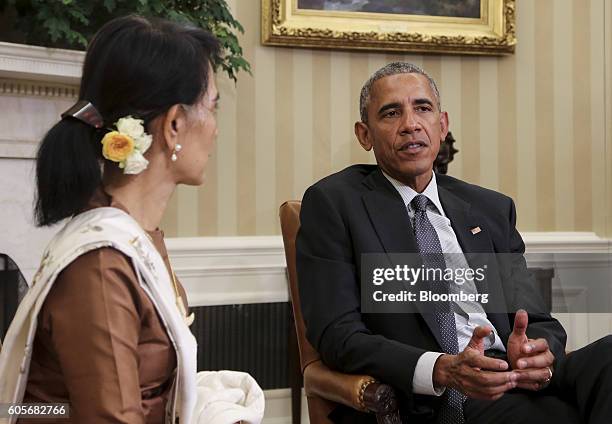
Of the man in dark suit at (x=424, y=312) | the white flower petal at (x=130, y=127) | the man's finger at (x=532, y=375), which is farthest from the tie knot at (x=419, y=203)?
the white flower petal at (x=130, y=127)

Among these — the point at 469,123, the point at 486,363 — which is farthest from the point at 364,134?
the point at 469,123

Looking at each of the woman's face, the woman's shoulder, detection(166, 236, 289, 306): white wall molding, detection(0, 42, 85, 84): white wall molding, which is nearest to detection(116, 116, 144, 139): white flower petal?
the woman's face

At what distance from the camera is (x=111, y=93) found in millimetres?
1350

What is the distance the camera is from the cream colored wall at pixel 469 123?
154 inches

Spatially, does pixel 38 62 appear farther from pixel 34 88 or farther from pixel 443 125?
pixel 443 125

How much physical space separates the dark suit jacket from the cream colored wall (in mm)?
1373

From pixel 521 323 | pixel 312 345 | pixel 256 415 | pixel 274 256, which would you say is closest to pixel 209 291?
pixel 274 256

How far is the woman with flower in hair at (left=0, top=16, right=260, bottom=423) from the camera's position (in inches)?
47.2

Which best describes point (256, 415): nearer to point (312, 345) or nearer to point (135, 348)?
point (135, 348)

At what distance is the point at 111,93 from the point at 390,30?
9.65ft

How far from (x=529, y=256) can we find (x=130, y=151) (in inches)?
131

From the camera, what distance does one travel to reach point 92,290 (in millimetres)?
1207

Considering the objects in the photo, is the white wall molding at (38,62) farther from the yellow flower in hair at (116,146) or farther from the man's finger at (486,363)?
the man's finger at (486,363)

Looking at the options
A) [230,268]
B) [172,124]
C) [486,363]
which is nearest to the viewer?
[172,124]
